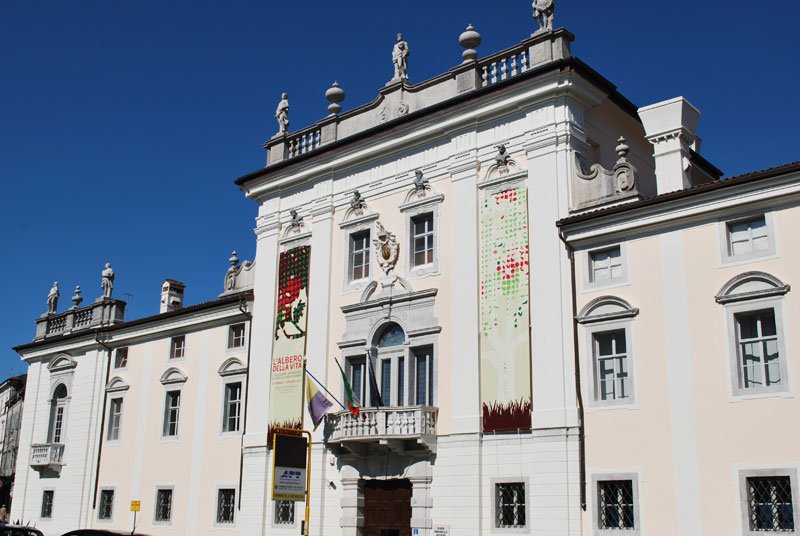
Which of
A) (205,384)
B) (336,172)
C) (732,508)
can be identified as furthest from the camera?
(205,384)

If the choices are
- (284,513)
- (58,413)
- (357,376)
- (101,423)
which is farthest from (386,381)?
(58,413)

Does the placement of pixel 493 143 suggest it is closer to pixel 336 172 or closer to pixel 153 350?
pixel 336 172

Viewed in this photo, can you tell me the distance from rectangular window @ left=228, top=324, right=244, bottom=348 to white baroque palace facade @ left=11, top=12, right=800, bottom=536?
89mm

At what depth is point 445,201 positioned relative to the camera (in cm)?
2598

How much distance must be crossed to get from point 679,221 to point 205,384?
59.1 feet

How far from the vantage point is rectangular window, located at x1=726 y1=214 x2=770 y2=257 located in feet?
64.1

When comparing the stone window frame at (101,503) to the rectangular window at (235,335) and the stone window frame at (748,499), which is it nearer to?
the rectangular window at (235,335)

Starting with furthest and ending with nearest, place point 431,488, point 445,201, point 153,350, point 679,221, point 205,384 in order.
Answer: point 153,350, point 205,384, point 445,201, point 431,488, point 679,221

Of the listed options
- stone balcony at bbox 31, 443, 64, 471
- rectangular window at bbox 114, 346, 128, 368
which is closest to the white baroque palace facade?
rectangular window at bbox 114, 346, 128, 368

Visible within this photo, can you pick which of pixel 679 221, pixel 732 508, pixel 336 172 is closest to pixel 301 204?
pixel 336 172

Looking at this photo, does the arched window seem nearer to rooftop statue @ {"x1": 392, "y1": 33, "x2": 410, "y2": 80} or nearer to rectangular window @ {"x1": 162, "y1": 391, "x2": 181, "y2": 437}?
rectangular window @ {"x1": 162, "y1": 391, "x2": 181, "y2": 437}

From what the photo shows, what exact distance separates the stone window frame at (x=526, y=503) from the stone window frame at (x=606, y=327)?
2.58 meters

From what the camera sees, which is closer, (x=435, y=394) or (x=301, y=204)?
(x=435, y=394)

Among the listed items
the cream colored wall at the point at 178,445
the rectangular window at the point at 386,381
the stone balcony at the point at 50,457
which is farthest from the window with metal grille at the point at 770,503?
the stone balcony at the point at 50,457
